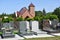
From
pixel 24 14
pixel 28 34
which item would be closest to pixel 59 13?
pixel 24 14

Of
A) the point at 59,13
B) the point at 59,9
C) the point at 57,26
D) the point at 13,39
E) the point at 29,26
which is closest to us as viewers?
the point at 13,39

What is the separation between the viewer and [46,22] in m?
24.8

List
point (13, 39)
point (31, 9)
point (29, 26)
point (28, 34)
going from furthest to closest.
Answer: point (31, 9), point (29, 26), point (28, 34), point (13, 39)

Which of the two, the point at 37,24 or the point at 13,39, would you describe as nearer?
the point at 13,39

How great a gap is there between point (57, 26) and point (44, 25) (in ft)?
5.95

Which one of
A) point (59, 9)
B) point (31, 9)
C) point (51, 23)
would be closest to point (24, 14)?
point (31, 9)

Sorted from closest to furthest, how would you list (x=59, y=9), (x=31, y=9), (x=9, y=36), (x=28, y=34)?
(x=9, y=36) → (x=28, y=34) → (x=59, y=9) → (x=31, y=9)

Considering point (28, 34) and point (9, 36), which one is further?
point (28, 34)

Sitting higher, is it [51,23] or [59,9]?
[59,9]

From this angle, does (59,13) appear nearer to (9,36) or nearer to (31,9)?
(31,9)

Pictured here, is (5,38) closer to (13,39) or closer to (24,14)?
(13,39)

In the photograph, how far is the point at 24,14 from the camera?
6019cm

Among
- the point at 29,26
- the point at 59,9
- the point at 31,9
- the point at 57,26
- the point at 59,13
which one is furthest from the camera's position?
the point at 31,9

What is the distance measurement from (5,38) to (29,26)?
10299mm
